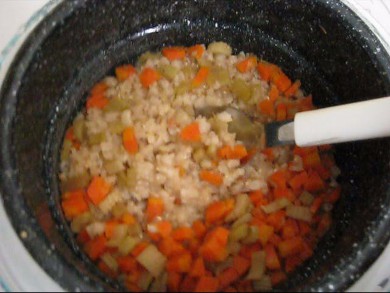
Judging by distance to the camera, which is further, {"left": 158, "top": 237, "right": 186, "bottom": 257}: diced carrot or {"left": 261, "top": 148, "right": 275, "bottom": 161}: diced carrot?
{"left": 261, "top": 148, "right": 275, "bottom": 161}: diced carrot

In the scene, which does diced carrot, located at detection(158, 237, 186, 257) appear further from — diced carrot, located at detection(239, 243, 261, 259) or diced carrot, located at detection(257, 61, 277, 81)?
diced carrot, located at detection(257, 61, 277, 81)

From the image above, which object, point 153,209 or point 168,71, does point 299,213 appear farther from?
point 168,71

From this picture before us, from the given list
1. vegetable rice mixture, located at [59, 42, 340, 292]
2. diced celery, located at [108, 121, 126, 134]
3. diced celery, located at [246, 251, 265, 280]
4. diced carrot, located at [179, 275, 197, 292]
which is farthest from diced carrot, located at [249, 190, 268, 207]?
diced celery, located at [108, 121, 126, 134]

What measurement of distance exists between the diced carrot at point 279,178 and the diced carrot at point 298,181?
12 millimetres

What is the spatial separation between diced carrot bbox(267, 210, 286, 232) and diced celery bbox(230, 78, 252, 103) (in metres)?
0.28

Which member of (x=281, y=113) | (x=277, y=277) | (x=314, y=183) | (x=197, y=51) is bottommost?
(x=277, y=277)

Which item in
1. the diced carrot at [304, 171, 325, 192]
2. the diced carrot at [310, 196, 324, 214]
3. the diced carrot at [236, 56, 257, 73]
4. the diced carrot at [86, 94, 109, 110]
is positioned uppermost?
the diced carrot at [236, 56, 257, 73]

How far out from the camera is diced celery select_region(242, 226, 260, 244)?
1018 mm

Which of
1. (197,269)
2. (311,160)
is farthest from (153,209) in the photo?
(311,160)

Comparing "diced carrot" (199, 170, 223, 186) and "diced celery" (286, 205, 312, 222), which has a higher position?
"diced carrot" (199, 170, 223, 186)

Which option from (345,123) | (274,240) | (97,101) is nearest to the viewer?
(345,123)

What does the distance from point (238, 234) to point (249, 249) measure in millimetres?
38

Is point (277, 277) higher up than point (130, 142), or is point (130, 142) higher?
point (130, 142)

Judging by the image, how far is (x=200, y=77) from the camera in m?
1.19
